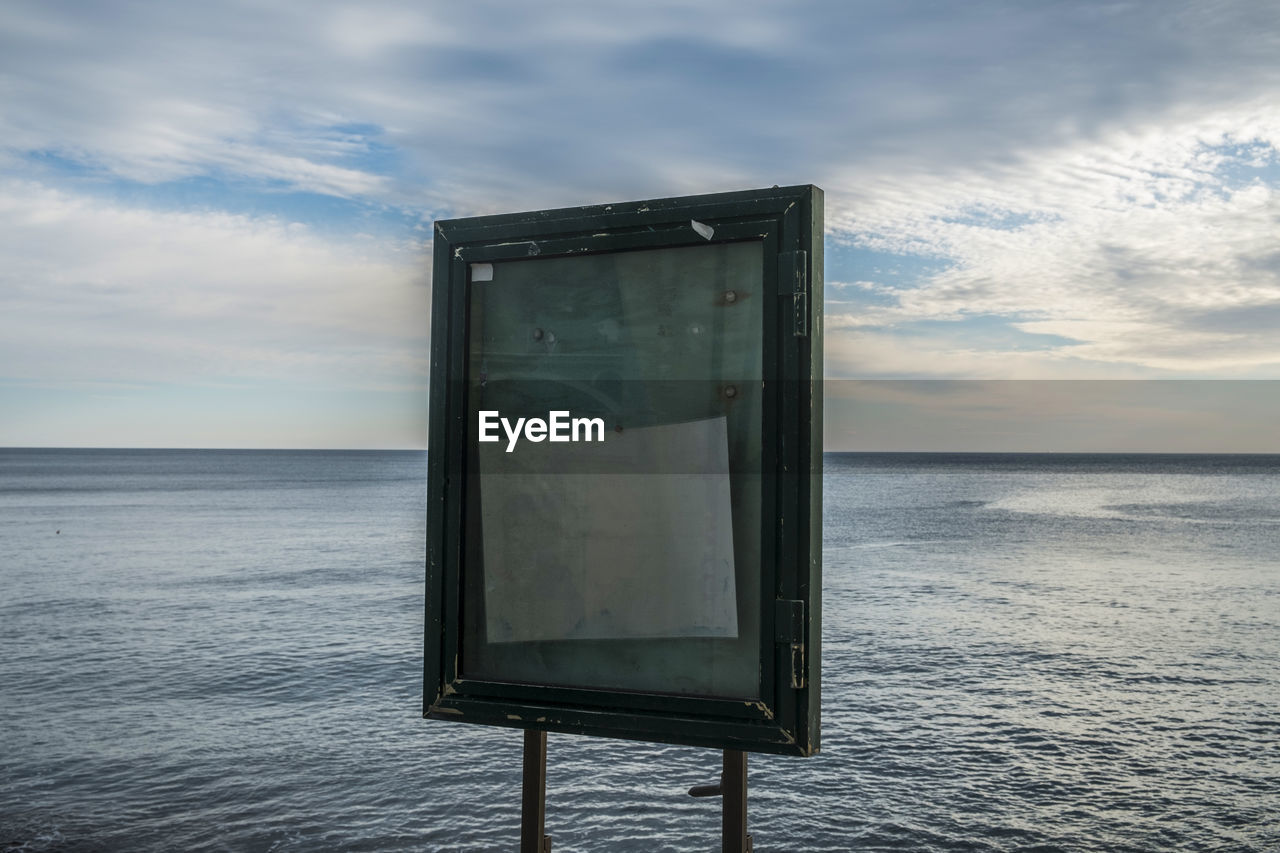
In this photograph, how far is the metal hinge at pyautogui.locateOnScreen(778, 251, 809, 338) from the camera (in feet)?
9.23

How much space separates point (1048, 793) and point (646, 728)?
10.7 meters

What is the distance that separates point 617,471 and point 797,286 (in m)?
0.80

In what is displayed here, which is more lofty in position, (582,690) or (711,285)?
(711,285)

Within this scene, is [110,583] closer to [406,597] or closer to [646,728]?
[406,597]

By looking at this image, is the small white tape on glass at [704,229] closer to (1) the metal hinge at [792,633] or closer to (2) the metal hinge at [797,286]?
(2) the metal hinge at [797,286]

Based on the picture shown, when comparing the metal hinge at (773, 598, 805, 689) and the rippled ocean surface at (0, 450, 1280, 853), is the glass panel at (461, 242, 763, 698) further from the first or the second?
the rippled ocean surface at (0, 450, 1280, 853)

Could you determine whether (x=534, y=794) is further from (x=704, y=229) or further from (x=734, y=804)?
(x=704, y=229)

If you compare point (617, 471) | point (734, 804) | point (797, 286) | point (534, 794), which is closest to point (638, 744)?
point (534, 794)

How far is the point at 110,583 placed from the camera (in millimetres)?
29859

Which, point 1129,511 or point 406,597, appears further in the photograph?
point 1129,511

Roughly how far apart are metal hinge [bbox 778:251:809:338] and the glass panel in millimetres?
87

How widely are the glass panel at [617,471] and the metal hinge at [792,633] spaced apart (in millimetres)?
98

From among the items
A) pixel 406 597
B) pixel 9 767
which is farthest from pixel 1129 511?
pixel 9 767

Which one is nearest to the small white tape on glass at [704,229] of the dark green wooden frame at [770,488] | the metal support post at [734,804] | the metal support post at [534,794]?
the dark green wooden frame at [770,488]
